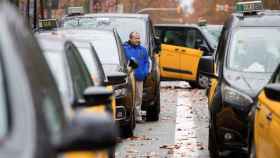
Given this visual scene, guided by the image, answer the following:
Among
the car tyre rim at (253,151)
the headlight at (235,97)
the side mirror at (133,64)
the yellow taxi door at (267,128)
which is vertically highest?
the yellow taxi door at (267,128)

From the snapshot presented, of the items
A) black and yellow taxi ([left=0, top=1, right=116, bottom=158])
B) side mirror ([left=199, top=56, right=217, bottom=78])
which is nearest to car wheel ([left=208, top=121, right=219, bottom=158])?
side mirror ([left=199, top=56, right=217, bottom=78])

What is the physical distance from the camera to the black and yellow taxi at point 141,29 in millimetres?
16120

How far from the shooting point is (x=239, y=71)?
11367 mm

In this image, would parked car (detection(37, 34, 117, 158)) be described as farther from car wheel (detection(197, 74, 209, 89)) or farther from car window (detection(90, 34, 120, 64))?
car wheel (detection(197, 74, 209, 89))

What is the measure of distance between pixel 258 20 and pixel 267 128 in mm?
5361

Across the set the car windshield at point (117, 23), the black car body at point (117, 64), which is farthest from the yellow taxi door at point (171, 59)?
the black car body at point (117, 64)

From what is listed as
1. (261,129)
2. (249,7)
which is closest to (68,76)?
(261,129)

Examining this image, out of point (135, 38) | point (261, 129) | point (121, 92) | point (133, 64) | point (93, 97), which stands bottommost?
point (121, 92)

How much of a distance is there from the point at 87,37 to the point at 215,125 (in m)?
3.52

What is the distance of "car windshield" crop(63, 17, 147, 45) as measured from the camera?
16.6 metres

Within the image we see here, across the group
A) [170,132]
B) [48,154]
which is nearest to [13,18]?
[48,154]

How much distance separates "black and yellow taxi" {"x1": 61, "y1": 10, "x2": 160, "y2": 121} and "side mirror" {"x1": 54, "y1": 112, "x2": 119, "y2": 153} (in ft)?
39.8

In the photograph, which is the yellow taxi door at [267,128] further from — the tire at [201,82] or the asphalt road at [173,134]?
the tire at [201,82]

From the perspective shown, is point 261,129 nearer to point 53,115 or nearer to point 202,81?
point 53,115
